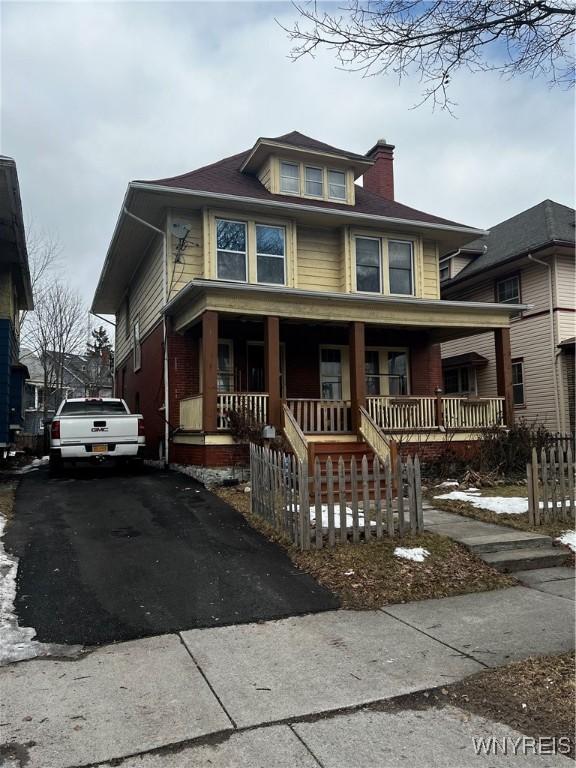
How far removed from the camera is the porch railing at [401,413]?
14102 millimetres

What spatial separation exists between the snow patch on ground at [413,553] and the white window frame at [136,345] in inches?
529

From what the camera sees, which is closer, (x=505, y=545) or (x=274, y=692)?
(x=274, y=692)

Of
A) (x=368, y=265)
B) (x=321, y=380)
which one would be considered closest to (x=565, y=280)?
(x=368, y=265)

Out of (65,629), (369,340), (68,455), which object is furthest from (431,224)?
(65,629)

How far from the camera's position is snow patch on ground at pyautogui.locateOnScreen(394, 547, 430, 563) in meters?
6.53

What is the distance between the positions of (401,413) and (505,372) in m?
3.29

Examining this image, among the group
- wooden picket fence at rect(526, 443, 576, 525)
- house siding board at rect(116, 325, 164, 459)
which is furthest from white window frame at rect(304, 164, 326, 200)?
wooden picket fence at rect(526, 443, 576, 525)

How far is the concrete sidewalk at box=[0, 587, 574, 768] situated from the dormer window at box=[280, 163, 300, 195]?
522 inches

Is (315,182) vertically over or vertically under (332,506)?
over

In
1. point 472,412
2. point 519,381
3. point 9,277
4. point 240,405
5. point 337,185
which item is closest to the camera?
point 240,405

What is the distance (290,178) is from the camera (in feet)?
53.3

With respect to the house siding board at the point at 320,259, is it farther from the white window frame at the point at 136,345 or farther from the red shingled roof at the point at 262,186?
the white window frame at the point at 136,345

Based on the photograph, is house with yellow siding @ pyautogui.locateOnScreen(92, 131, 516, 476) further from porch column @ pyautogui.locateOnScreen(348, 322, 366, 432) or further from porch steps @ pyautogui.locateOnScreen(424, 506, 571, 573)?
porch steps @ pyautogui.locateOnScreen(424, 506, 571, 573)

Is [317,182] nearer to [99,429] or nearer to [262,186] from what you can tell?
[262,186]
